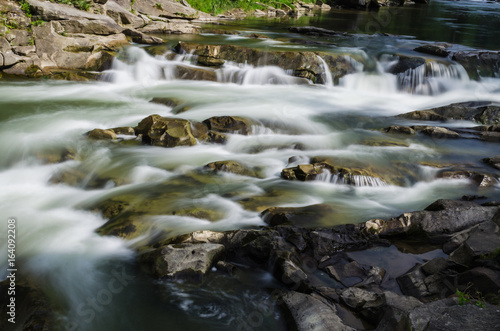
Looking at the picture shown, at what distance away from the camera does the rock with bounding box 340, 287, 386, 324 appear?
155 inches

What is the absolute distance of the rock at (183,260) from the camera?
4645 mm

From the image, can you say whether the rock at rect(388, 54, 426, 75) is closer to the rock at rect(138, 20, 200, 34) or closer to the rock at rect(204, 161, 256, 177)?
the rock at rect(204, 161, 256, 177)

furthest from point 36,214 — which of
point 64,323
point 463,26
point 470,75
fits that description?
point 463,26

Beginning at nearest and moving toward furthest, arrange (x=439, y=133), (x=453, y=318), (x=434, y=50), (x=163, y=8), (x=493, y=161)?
(x=453, y=318) < (x=493, y=161) < (x=439, y=133) < (x=434, y=50) < (x=163, y=8)

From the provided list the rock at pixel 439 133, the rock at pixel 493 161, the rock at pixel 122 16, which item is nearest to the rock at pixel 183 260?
the rock at pixel 493 161

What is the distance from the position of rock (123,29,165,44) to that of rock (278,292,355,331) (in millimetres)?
14102

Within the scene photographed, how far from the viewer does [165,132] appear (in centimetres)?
866

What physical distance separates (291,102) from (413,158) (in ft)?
14.3

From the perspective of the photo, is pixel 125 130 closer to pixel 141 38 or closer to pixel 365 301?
pixel 365 301

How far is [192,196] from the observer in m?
6.51

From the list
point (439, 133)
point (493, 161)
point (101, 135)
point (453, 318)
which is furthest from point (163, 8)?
point (453, 318)

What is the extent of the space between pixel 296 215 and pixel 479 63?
1174 cm

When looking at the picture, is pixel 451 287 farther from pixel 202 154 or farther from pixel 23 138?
pixel 23 138

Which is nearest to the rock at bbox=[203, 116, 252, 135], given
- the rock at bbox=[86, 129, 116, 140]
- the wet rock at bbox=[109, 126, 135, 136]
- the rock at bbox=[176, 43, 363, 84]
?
the wet rock at bbox=[109, 126, 135, 136]
